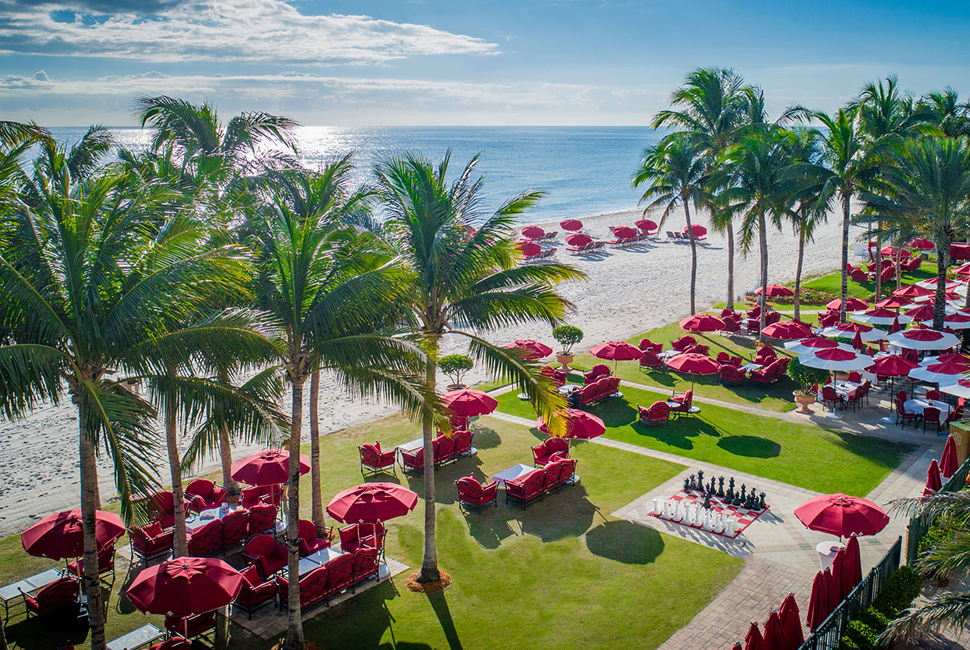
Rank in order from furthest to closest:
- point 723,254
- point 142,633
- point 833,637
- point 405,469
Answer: point 723,254, point 405,469, point 142,633, point 833,637

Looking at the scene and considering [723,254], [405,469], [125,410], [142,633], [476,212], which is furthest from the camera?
[723,254]

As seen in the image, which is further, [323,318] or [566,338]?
[566,338]

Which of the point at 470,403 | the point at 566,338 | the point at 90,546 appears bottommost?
the point at 470,403

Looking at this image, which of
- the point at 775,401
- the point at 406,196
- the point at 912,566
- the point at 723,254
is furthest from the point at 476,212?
the point at 723,254

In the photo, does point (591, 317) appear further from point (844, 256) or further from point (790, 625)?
point (790, 625)

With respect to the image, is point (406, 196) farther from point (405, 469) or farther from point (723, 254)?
point (723, 254)

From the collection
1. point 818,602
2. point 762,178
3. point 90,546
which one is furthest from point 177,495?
point 762,178

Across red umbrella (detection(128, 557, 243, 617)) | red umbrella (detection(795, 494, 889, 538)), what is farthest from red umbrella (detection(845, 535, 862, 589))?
red umbrella (detection(128, 557, 243, 617))
